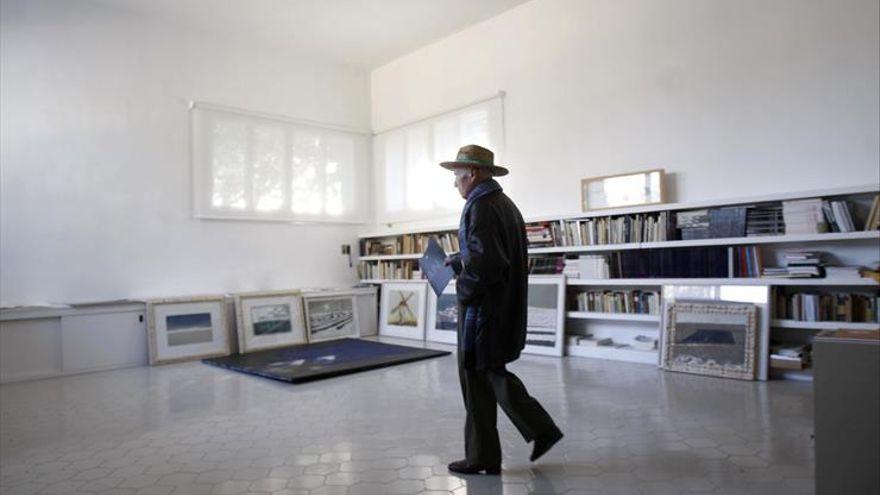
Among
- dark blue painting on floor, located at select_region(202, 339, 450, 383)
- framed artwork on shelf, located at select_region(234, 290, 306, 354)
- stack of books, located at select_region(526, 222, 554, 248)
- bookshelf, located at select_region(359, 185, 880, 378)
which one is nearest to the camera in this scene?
bookshelf, located at select_region(359, 185, 880, 378)

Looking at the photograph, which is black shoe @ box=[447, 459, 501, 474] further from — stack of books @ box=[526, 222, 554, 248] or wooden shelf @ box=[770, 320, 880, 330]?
stack of books @ box=[526, 222, 554, 248]

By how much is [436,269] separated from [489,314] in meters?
0.40

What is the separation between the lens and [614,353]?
553 cm

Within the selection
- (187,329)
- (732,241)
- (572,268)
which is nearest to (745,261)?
(732,241)

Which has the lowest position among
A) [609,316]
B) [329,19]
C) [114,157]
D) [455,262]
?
[609,316]

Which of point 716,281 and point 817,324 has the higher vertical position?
point 716,281

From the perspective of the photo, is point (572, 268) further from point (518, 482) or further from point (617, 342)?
point (518, 482)

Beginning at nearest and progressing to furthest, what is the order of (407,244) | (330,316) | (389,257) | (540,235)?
(540,235), (330,316), (407,244), (389,257)

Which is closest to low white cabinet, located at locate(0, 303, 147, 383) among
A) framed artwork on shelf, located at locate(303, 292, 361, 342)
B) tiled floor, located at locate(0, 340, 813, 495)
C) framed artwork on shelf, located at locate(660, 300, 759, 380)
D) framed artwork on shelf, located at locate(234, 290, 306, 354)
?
tiled floor, located at locate(0, 340, 813, 495)

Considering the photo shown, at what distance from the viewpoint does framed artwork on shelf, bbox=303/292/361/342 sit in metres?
7.29

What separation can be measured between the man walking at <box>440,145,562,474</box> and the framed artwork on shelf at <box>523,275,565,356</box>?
325cm

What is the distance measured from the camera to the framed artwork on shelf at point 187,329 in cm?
605

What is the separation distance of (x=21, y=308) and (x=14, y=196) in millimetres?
1155

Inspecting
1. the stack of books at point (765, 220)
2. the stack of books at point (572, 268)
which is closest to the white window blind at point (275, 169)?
the stack of books at point (572, 268)
